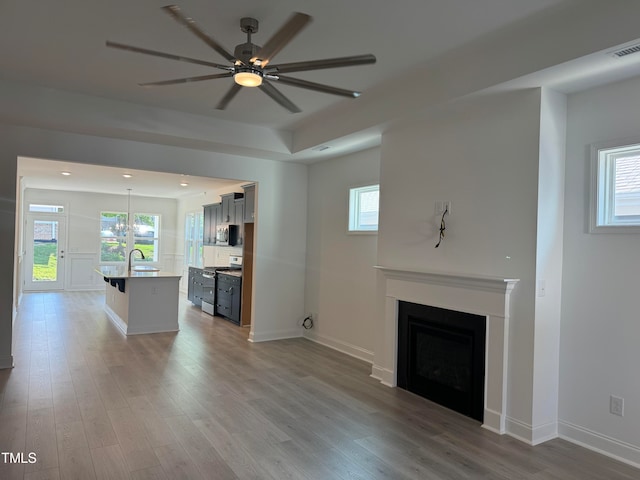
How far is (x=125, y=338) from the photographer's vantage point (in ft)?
19.1

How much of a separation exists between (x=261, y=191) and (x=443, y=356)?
3.36 m

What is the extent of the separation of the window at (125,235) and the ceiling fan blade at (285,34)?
10321mm

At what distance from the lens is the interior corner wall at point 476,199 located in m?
3.09

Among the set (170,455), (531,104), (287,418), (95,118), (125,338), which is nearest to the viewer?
(170,455)

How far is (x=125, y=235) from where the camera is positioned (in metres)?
11.5

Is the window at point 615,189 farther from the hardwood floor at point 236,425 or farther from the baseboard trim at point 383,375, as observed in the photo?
the baseboard trim at point 383,375

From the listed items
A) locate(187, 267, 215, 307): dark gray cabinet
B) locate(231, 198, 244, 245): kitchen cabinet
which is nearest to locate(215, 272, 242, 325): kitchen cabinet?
locate(187, 267, 215, 307): dark gray cabinet

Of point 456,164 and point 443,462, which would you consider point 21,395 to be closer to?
point 443,462

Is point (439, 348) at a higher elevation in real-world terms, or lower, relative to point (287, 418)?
higher

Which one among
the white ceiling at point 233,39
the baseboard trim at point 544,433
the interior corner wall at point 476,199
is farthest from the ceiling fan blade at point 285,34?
the baseboard trim at point 544,433

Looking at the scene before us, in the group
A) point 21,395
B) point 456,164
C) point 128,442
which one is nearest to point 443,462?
point 128,442

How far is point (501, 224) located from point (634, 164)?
0.91m

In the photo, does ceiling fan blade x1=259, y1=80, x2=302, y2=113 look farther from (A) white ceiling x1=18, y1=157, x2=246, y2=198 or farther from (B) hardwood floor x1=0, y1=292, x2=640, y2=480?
(A) white ceiling x1=18, y1=157, x2=246, y2=198

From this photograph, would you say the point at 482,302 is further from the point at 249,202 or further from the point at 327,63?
the point at 249,202
